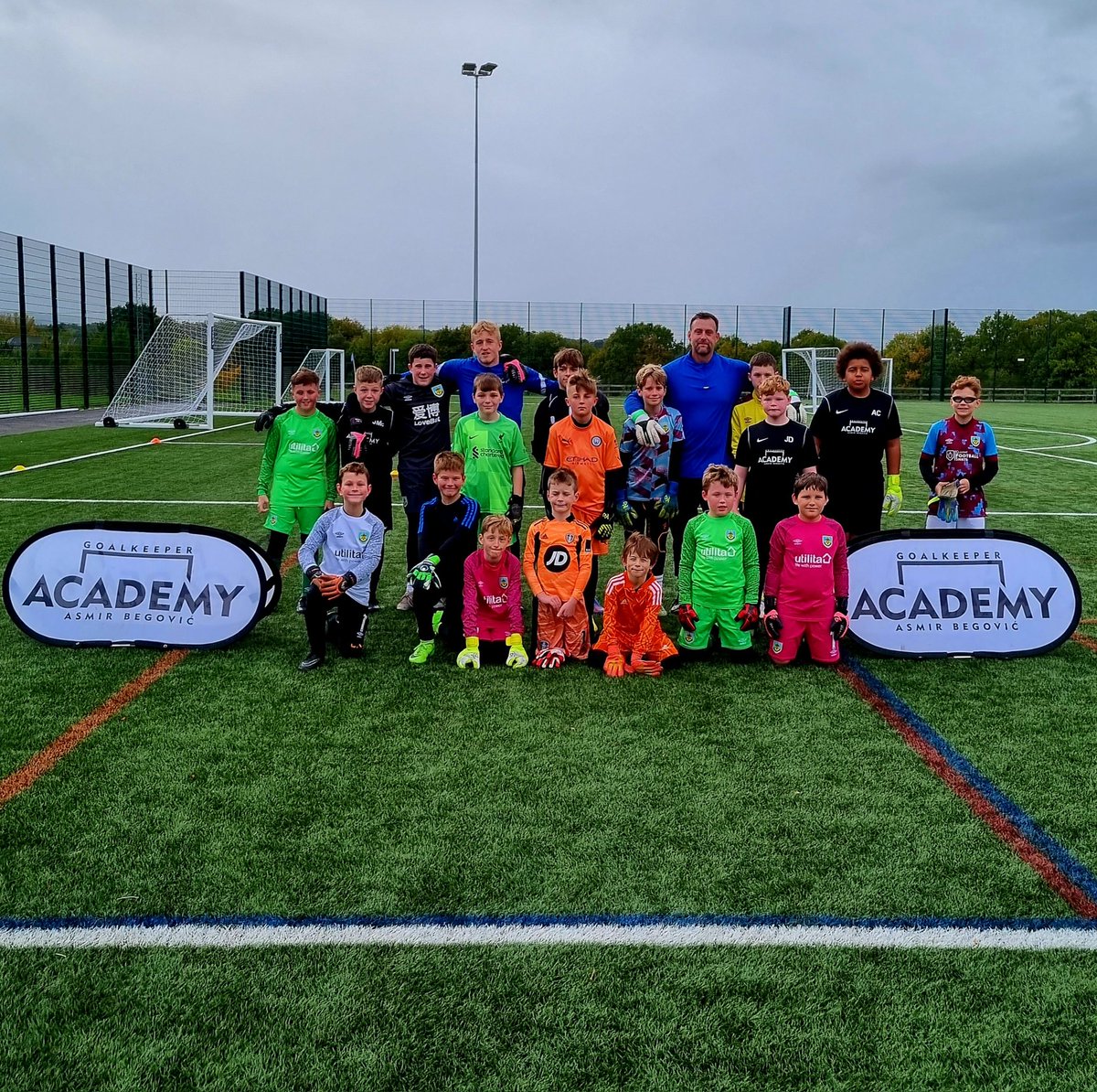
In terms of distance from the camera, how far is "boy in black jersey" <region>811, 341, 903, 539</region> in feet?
18.2

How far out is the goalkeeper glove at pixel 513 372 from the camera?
623 cm

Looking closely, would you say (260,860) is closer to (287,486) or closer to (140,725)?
(140,725)

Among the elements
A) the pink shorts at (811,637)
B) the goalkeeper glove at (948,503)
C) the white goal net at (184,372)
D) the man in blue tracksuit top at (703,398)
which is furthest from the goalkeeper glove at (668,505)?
the white goal net at (184,372)

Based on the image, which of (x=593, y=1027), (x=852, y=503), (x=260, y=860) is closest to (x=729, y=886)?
(x=593, y=1027)

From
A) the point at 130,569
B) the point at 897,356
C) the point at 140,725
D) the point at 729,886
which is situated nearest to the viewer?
the point at 729,886

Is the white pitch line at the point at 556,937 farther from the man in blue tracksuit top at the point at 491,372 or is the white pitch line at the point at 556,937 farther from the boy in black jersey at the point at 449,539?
the man in blue tracksuit top at the point at 491,372

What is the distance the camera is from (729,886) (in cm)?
293

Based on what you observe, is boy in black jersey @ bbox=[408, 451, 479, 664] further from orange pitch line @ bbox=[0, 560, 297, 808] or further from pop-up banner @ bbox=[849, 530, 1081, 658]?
pop-up banner @ bbox=[849, 530, 1081, 658]

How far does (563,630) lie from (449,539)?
0.86 meters

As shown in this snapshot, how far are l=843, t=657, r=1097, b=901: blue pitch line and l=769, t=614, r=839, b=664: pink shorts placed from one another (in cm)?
20

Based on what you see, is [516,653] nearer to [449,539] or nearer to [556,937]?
[449,539]

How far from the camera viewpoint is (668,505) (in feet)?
18.9

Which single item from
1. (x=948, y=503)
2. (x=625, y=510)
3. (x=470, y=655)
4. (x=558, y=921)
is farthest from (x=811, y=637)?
(x=558, y=921)

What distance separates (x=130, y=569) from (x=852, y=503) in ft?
13.7
